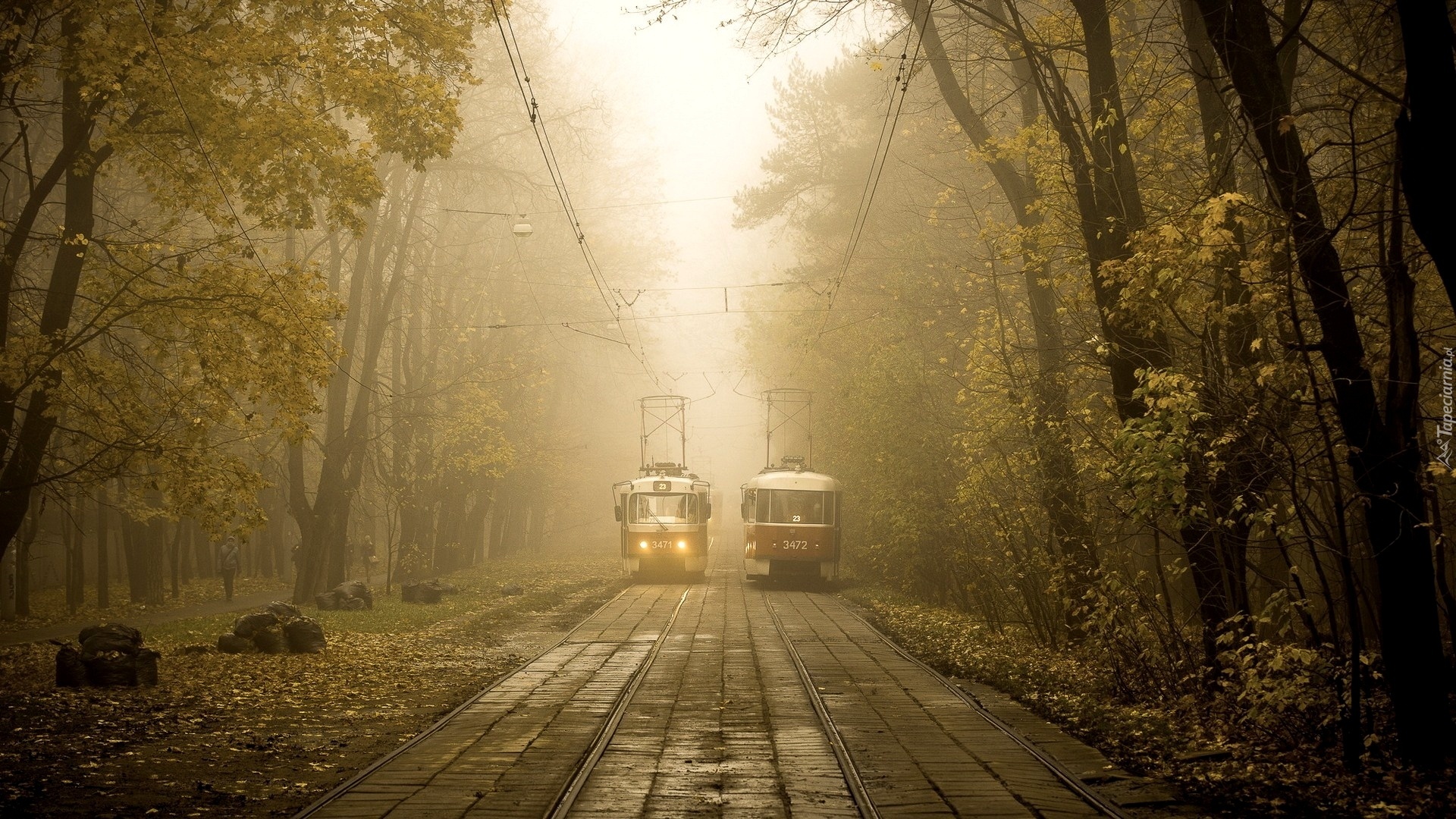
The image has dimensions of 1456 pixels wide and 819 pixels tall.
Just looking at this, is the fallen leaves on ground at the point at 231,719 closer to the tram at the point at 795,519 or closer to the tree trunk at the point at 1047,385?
the tree trunk at the point at 1047,385

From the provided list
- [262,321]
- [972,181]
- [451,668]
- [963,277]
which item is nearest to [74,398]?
[262,321]

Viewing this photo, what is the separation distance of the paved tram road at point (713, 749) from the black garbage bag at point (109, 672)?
3.49m

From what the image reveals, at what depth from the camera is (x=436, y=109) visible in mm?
13656

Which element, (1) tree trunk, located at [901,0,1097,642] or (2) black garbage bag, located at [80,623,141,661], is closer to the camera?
(2) black garbage bag, located at [80,623,141,661]

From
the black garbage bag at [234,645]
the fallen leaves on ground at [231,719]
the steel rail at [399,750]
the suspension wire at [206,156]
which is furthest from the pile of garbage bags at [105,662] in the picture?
the suspension wire at [206,156]

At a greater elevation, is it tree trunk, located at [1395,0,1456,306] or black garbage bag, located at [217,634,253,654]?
tree trunk, located at [1395,0,1456,306]

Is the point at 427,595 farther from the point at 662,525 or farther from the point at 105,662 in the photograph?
the point at 105,662

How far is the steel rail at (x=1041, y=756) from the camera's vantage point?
6.73 metres

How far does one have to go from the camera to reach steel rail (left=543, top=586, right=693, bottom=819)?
263 inches

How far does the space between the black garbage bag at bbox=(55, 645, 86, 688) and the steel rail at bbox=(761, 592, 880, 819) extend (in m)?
6.96

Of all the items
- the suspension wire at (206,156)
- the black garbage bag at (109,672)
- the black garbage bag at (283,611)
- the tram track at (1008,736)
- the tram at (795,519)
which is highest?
the suspension wire at (206,156)

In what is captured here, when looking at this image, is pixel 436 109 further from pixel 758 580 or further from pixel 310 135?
pixel 758 580

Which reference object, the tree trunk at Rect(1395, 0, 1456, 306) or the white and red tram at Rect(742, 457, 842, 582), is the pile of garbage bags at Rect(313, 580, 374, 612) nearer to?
the white and red tram at Rect(742, 457, 842, 582)

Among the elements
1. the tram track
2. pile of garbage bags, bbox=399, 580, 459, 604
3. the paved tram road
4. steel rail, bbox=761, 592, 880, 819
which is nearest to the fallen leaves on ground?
the paved tram road
